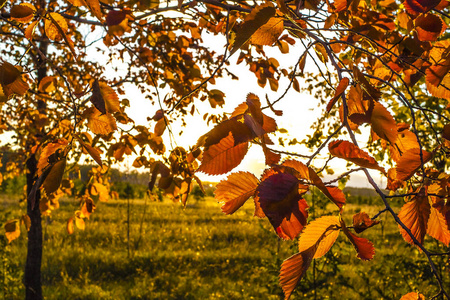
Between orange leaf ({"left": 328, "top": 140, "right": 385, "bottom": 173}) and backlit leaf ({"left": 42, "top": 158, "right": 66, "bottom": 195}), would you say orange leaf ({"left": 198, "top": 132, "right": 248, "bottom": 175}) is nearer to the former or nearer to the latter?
orange leaf ({"left": 328, "top": 140, "right": 385, "bottom": 173})

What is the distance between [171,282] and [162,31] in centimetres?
385

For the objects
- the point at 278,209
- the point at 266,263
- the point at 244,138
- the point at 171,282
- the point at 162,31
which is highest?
the point at 162,31

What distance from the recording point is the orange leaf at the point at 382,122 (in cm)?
68

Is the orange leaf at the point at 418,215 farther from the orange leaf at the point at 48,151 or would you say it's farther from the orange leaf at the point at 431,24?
the orange leaf at the point at 48,151

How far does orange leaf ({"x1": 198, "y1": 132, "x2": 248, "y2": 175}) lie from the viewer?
633mm

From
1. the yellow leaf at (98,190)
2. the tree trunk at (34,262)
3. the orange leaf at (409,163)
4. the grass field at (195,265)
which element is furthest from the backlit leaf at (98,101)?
the tree trunk at (34,262)

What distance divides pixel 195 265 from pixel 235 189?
19.0ft

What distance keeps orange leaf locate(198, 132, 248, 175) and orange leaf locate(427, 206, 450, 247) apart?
0.48m

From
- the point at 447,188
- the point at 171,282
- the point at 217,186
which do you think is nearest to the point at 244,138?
the point at 217,186

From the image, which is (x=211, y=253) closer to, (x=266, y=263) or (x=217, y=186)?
(x=266, y=263)

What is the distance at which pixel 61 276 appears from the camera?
219 inches

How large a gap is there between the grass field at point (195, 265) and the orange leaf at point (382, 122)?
2.49 meters

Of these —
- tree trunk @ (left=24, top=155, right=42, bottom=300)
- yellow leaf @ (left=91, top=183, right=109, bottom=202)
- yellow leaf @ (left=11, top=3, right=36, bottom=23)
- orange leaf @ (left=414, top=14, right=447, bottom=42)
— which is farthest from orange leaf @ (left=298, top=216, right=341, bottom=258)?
tree trunk @ (left=24, top=155, right=42, bottom=300)

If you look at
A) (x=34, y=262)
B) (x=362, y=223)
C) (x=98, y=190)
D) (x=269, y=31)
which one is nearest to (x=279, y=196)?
(x=362, y=223)
